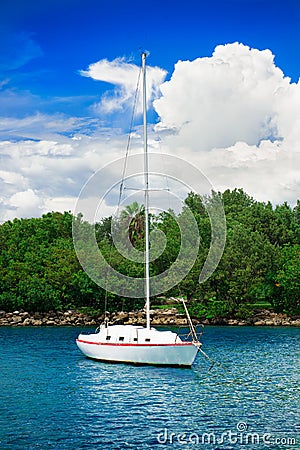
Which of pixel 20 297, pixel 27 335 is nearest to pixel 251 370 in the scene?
pixel 27 335

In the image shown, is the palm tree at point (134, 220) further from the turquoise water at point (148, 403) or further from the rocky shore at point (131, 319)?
the turquoise water at point (148, 403)

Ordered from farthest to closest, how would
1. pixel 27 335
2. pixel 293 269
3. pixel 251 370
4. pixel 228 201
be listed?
1. pixel 228 201
2. pixel 293 269
3. pixel 27 335
4. pixel 251 370

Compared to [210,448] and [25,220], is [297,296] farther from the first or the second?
[210,448]

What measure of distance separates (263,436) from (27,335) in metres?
37.4

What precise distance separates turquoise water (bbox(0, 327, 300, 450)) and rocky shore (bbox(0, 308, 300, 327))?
2447cm

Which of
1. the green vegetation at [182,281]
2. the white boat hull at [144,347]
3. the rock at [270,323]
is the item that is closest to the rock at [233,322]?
the green vegetation at [182,281]

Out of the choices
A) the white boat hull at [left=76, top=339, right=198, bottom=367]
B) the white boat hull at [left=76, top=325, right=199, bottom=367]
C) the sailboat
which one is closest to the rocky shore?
the sailboat

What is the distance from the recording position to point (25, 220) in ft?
291

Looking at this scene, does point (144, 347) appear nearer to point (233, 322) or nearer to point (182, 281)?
point (233, 322)

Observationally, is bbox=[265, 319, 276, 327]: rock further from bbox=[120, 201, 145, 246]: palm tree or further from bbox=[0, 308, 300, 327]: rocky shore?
bbox=[120, 201, 145, 246]: palm tree

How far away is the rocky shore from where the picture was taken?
65.4 m

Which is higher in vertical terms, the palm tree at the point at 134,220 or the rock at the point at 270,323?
the palm tree at the point at 134,220

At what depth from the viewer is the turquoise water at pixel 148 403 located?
19578 millimetres

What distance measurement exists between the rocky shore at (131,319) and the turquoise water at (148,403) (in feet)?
80.3
